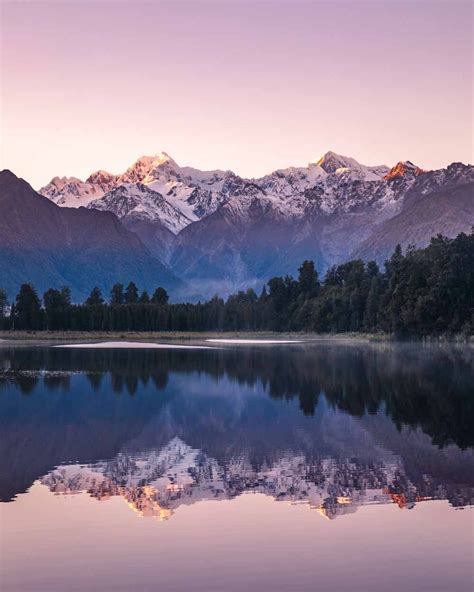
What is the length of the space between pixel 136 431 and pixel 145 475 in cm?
1260

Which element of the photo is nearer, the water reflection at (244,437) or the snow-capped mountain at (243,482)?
the snow-capped mountain at (243,482)

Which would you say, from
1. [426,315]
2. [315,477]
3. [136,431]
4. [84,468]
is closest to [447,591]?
[315,477]

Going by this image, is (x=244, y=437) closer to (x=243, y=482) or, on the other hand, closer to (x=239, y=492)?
(x=243, y=482)

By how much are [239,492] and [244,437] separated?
522 inches

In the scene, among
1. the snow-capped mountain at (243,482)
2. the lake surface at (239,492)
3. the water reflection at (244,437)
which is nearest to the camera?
the lake surface at (239,492)

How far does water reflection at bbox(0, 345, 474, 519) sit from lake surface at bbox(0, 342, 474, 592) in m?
0.12

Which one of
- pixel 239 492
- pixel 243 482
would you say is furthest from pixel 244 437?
pixel 239 492

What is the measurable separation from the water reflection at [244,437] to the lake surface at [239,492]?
118 mm

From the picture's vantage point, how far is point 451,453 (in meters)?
35.1

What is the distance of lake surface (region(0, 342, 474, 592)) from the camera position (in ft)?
66.3

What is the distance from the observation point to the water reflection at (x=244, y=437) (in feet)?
95.6

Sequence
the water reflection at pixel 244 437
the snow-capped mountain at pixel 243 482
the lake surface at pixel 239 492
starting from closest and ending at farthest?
the lake surface at pixel 239 492 < the snow-capped mountain at pixel 243 482 < the water reflection at pixel 244 437

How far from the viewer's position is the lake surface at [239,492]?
2022 cm

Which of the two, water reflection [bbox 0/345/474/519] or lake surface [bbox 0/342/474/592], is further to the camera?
water reflection [bbox 0/345/474/519]
